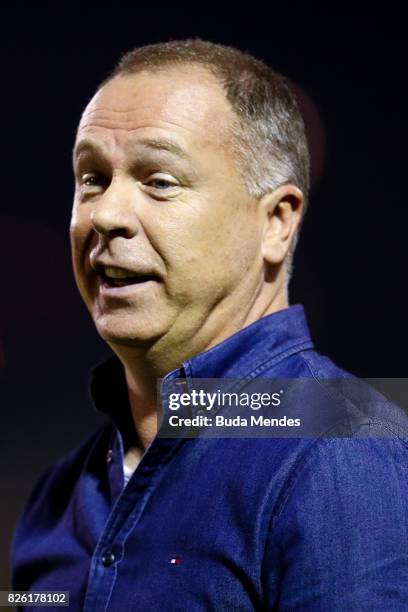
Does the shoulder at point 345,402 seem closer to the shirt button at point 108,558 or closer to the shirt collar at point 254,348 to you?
the shirt collar at point 254,348

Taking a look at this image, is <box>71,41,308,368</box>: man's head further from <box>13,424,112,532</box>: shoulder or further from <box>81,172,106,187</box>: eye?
<box>13,424,112,532</box>: shoulder

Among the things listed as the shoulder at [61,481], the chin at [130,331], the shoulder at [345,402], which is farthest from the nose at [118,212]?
the shoulder at [61,481]

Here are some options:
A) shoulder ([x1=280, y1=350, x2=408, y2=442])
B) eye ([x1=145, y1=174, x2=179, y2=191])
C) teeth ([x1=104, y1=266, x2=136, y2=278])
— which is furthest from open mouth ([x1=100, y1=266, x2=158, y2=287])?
shoulder ([x1=280, y1=350, x2=408, y2=442])

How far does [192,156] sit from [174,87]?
117 mm

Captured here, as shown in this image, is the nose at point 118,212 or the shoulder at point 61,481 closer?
the nose at point 118,212

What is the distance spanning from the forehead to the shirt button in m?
0.60

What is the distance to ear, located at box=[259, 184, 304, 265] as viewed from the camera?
4.79 feet

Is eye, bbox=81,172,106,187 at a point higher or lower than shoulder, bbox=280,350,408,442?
higher

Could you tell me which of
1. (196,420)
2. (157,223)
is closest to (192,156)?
(157,223)

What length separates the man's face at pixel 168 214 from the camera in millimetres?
1367

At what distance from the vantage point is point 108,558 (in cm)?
131

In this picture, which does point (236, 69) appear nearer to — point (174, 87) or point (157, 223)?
point (174, 87)

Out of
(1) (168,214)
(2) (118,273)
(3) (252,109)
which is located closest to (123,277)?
(2) (118,273)

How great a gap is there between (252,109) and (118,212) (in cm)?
28
